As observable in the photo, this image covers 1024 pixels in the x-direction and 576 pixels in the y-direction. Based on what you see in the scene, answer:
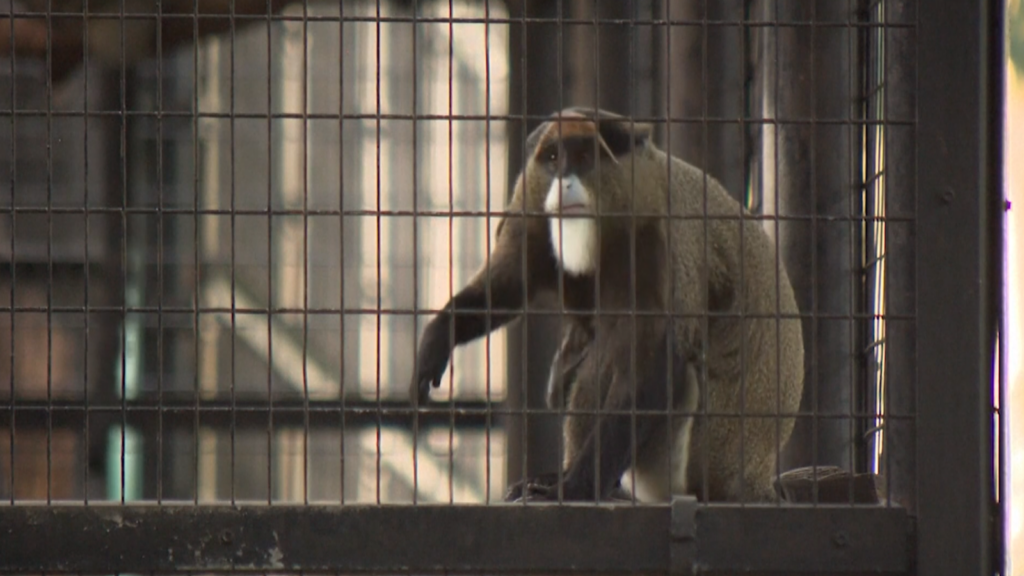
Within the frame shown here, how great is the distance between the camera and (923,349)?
254 centimetres

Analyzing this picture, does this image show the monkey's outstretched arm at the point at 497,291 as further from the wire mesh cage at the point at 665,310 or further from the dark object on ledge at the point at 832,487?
the dark object on ledge at the point at 832,487

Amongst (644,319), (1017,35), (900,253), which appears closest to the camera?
(900,253)

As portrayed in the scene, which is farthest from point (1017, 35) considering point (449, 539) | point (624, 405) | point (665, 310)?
point (449, 539)

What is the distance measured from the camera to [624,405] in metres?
3.45

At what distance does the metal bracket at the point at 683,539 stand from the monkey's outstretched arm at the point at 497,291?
3.79 feet

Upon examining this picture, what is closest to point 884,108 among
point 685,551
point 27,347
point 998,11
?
point 998,11

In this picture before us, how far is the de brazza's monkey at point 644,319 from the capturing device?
3373mm

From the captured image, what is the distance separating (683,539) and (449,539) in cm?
39

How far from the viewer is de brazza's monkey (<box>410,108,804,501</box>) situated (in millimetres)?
3373

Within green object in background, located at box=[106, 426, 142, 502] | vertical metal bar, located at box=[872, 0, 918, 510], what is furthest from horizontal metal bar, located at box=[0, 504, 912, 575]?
green object in background, located at box=[106, 426, 142, 502]

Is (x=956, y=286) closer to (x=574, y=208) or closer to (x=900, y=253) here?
(x=900, y=253)

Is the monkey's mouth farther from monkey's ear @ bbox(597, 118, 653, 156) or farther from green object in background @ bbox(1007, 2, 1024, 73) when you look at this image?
green object in background @ bbox(1007, 2, 1024, 73)

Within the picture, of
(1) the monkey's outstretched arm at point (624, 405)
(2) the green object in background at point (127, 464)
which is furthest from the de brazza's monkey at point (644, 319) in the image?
(2) the green object in background at point (127, 464)

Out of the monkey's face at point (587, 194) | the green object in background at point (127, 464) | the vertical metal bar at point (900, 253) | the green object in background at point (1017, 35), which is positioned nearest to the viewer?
the vertical metal bar at point (900, 253)
